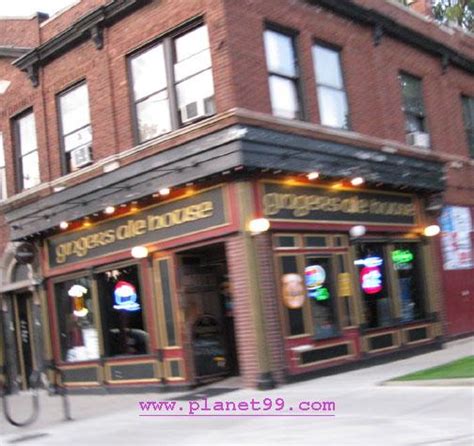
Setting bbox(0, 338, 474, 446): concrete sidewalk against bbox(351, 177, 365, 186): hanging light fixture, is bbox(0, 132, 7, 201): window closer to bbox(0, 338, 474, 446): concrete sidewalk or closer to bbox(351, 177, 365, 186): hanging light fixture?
bbox(0, 338, 474, 446): concrete sidewalk

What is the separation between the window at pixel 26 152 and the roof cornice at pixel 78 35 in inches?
47.4

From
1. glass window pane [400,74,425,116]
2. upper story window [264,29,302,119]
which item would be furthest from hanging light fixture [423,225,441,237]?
upper story window [264,29,302,119]

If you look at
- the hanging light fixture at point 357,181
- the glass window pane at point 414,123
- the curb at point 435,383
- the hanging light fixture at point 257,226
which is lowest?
the curb at point 435,383

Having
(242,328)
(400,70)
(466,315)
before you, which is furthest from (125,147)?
(466,315)

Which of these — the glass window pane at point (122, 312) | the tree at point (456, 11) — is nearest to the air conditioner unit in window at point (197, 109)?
the glass window pane at point (122, 312)

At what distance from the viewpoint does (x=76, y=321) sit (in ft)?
48.9

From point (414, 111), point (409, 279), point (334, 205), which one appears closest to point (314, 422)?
point (334, 205)

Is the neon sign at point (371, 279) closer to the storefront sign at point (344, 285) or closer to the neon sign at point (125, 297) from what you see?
the storefront sign at point (344, 285)

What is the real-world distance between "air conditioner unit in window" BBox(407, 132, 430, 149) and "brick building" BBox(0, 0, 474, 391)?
46 mm

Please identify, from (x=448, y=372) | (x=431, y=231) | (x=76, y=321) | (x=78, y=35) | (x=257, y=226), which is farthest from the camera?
(x=431, y=231)

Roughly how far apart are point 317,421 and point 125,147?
23.2 feet

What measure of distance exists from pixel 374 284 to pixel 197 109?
5102 millimetres

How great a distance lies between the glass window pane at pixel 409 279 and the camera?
14781 mm

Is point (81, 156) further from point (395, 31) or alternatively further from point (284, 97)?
point (395, 31)
